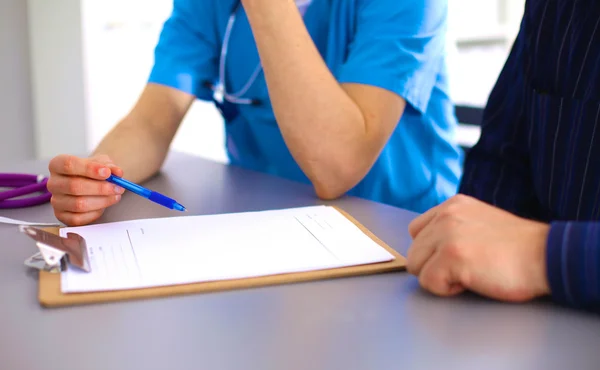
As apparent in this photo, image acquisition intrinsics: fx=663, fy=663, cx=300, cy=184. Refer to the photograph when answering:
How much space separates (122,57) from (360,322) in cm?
259

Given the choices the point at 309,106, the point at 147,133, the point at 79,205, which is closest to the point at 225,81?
the point at 147,133

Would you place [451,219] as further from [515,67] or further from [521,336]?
[515,67]

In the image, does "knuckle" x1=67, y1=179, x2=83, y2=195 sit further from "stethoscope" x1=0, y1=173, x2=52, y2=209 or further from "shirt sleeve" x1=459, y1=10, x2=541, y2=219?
"shirt sleeve" x1=459, y1=10, x2=541, y2=219

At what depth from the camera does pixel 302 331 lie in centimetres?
52

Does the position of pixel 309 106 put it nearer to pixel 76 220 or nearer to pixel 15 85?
pixel 76 220

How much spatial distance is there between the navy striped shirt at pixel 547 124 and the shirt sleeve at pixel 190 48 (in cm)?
57

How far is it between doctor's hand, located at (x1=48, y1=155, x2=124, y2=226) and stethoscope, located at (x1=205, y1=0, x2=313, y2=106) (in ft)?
1.57

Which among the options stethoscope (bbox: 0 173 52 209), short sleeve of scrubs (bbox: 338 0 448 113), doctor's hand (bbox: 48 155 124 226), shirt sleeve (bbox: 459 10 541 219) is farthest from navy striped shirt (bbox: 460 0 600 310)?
stethoscope (bbox: 0 173 52 209)

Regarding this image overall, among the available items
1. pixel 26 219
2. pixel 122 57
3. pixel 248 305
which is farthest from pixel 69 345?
pixel 122 57

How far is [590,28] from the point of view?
832mm

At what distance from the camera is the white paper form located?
2.01 feet

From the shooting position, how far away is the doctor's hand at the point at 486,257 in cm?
55

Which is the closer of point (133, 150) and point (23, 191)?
point (23, 191)

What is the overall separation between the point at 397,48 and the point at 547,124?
0.27 m
